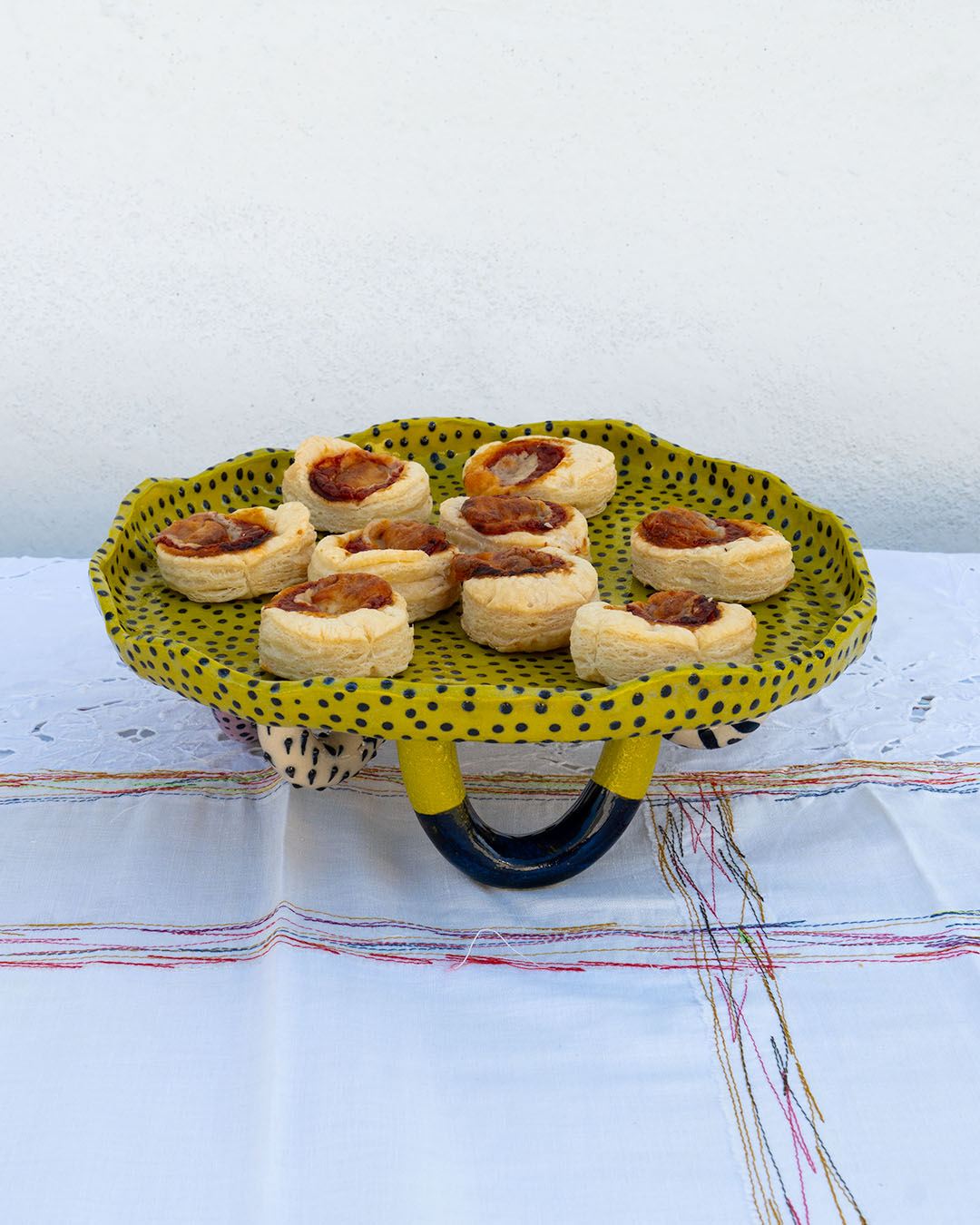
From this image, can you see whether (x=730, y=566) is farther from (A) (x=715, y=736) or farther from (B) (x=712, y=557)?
(A) (x=715, y=736)

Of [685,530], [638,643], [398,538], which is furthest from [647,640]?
[398,538]

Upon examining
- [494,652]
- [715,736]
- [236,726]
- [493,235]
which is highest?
[493,235]

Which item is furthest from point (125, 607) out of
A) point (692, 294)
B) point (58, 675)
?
point (692, 294)

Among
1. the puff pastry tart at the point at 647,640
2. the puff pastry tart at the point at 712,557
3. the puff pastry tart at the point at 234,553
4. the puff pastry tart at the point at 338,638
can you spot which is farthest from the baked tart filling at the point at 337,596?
the puff pastry tart at the point at 712,557

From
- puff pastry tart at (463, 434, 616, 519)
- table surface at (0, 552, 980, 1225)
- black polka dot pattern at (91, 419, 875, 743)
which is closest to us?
table surface at (0, 552, 980, 1225)

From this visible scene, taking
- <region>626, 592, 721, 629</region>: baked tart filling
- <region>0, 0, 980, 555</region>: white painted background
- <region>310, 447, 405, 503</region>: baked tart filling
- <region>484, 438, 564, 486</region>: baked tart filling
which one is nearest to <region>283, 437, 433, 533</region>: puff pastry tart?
<region>310, 447, 405, 503</region>: baked tart filling

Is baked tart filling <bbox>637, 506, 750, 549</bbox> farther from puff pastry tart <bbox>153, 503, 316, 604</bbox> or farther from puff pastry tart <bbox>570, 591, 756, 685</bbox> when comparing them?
puff pastry tart <bbox>153, 503, 316, 604</bbox>

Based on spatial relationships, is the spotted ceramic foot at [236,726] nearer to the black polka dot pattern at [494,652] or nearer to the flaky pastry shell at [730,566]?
the black polka dot pattern at [494,652]
